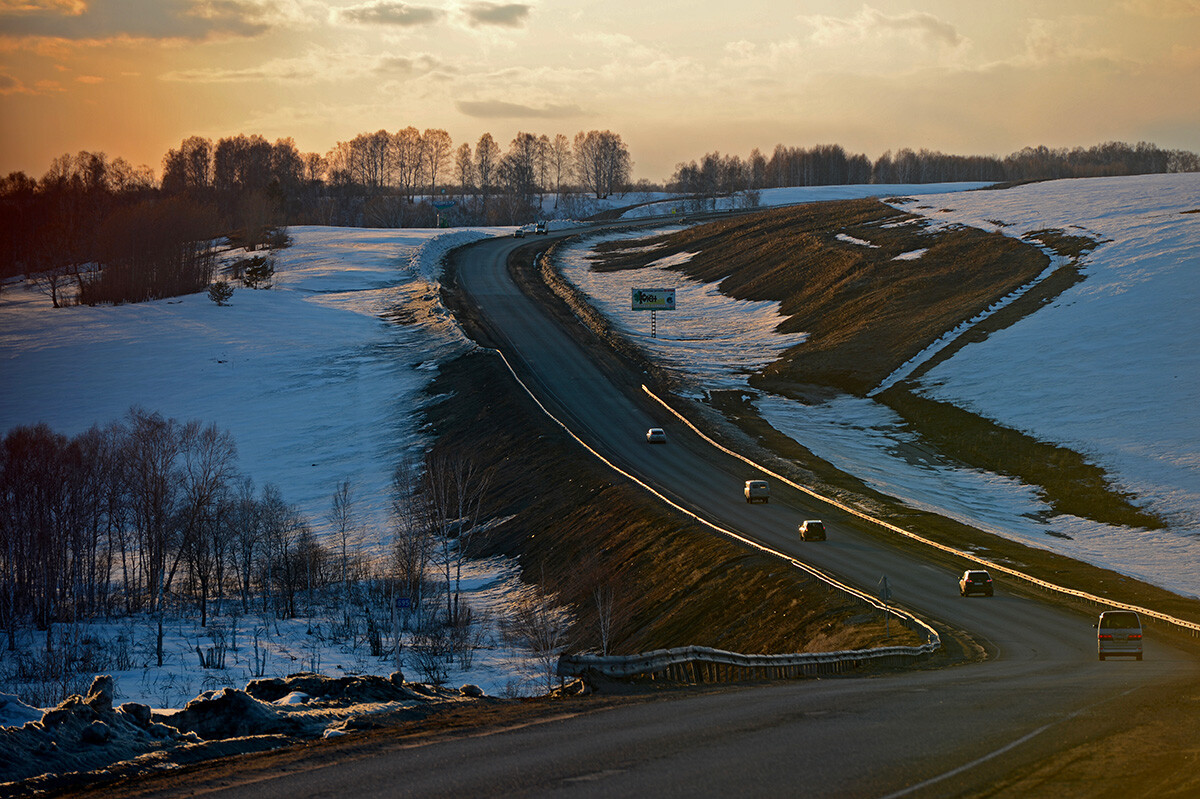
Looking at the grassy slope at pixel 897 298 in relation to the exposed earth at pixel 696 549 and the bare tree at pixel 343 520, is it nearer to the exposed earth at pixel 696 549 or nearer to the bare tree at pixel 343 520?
the exposed earth at pixel 696 549

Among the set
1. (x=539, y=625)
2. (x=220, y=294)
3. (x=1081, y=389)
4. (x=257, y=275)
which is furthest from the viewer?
(x=257, y=275)

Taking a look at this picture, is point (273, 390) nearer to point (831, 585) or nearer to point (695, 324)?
point (695, 324)

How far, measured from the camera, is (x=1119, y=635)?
27.3 m

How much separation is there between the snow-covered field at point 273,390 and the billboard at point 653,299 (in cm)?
1934

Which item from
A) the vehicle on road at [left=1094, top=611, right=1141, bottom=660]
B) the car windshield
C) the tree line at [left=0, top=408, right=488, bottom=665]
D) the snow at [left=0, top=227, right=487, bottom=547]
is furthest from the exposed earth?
the snow at [left=0, top=227, right=487, bottom=547]

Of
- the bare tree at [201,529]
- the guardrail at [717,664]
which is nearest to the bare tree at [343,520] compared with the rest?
the bare tree at [201,529]

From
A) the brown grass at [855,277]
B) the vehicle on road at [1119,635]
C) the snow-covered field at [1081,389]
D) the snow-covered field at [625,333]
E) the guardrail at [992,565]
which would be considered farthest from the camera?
the brown grass at [855,277]

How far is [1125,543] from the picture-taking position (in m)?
47.2

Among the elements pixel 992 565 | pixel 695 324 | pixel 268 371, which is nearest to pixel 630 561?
pixel 992 565

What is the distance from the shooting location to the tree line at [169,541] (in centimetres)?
5031

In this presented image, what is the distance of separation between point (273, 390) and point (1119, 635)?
238 feet

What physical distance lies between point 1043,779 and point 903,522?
117ft

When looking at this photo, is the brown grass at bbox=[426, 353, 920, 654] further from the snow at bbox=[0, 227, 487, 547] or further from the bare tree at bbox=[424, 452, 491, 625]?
the snow at bbox=[0, 227, 487, 547]

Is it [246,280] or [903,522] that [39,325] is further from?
[903,522]
